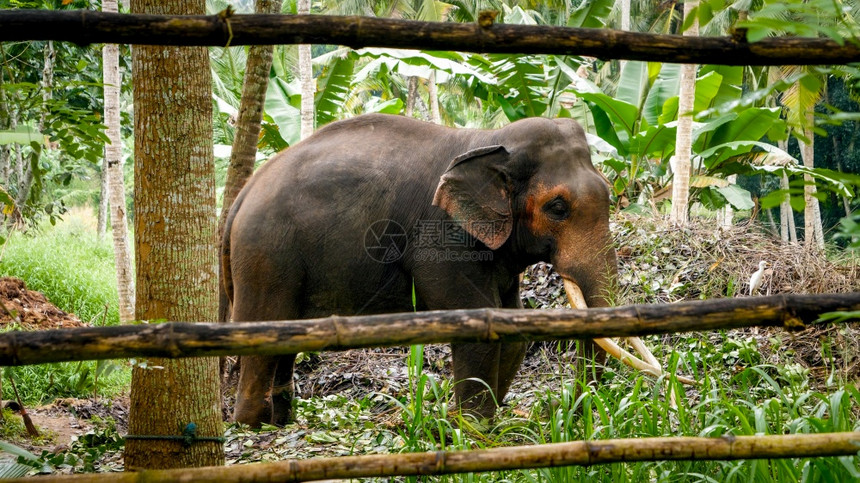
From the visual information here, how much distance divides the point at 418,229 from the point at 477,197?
1.63 ft

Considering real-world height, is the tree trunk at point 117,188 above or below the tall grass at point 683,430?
above

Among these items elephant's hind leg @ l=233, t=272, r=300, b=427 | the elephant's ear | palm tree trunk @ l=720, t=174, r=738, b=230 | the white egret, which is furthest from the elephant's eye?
palm tree trunk @ l=720, t=174, r=738, b=230

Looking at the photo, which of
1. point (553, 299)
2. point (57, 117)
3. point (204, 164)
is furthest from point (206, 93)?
point (553, 299)

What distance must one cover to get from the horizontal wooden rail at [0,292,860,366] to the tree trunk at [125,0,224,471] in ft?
3.64

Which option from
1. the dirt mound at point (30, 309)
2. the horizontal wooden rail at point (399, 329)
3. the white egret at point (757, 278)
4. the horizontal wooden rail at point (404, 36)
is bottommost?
the dirt mound at point (30, 309)

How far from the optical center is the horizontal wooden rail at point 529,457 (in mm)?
2477

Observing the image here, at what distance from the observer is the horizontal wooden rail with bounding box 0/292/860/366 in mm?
2314

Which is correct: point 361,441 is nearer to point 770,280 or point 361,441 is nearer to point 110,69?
point 770,280

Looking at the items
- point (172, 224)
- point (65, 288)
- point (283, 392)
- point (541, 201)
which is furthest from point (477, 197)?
point (65, 288)

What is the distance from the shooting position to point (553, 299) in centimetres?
729

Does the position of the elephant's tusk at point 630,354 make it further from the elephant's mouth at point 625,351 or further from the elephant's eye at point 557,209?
the elephant's eye at point 557,209

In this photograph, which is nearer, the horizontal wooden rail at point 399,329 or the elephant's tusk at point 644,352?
the horizontal wooden rail at point 399,329

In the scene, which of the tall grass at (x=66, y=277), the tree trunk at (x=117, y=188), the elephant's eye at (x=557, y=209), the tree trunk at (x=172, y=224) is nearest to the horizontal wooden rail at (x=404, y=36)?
the tree trunk at (x=172, y=224)

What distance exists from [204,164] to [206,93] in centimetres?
32
